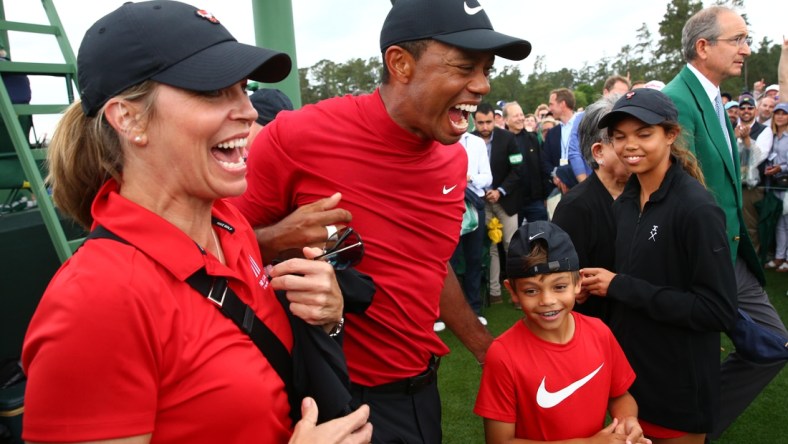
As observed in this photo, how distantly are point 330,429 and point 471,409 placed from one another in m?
3.37

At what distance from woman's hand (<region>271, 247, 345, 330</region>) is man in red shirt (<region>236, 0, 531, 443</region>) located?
1.61 ft

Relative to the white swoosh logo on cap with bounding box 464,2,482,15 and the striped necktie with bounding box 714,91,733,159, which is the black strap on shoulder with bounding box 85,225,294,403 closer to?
the white swoosh logo on cap with bounding box 464,2,482,15

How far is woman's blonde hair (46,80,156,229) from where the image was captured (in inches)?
51.4

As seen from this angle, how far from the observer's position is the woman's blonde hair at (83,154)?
4.28 ft

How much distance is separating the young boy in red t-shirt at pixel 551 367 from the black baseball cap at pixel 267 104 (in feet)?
5.24

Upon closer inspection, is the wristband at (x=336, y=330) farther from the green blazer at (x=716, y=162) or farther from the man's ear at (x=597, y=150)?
the green blazer at (x=716, y=162)

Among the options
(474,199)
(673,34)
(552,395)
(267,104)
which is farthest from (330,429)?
(673,34)

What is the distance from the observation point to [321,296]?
4.83 feet

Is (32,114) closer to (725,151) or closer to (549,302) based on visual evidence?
(549,302)

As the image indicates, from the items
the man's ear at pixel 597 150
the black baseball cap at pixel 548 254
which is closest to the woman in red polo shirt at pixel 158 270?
the black baseball cap at pixel 548 254

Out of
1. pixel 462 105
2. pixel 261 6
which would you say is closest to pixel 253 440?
pixel 462 105

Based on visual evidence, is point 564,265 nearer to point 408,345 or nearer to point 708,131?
point 408,345

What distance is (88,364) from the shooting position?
1018 millimetres

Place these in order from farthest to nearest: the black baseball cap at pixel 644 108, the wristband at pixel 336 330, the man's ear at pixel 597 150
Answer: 1. the man's ear at pixel 597 150
2. the black baseball cap at pixel 644 108
3. the wristband at pixel 336 330
